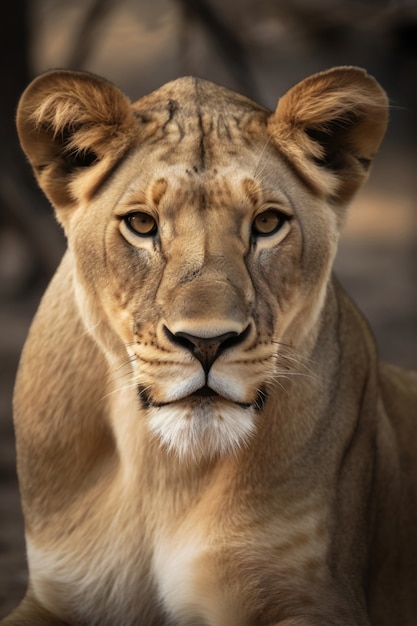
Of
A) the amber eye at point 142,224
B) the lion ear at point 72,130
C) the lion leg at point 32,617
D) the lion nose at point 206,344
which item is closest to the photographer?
the lion nose at point 206,344

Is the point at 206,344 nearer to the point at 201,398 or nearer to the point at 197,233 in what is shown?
the point at 201,398

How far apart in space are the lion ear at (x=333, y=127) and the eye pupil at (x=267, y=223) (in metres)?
0.20

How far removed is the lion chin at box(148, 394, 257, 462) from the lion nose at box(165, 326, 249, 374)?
4.4 inches

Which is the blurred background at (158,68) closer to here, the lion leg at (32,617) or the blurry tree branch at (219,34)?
the blurry tree branch at (219,34)

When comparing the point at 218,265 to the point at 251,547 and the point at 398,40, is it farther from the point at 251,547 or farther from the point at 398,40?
the point at 398,40

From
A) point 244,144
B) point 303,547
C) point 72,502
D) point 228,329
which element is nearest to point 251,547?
point 303,547

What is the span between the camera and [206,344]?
255 centimetres

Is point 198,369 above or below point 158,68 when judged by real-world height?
below

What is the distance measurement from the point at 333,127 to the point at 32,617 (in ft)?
5.17

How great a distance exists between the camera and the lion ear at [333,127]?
300 centimetres

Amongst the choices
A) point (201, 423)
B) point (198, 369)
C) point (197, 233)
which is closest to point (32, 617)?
point (201, 423)

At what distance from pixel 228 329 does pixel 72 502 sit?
1009 mm

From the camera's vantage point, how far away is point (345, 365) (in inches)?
136

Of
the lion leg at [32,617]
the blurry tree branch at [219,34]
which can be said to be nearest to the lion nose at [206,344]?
the lion leg at [32,617]
